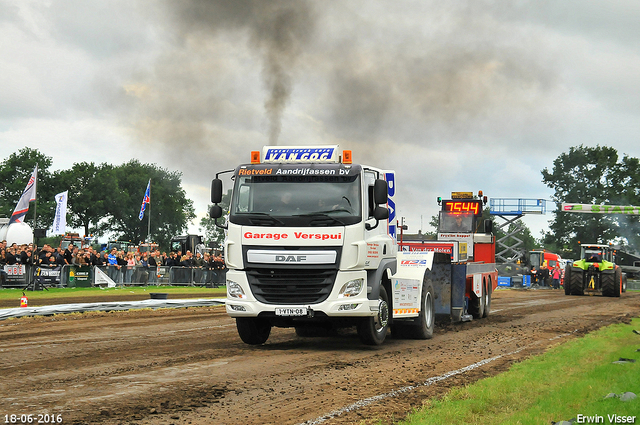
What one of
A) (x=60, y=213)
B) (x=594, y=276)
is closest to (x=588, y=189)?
(x=594, y=276)

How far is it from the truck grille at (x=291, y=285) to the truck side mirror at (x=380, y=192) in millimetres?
1342

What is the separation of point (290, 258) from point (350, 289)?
3.48 feet

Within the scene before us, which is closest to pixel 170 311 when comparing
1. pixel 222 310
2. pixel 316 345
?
pixel 222 310

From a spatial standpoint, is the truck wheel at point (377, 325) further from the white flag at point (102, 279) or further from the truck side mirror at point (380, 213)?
the white flag at point (102, 279)

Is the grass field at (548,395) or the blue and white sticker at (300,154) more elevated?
the blue and white sticker at (300,154)

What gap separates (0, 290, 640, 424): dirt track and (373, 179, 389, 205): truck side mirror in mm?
2462

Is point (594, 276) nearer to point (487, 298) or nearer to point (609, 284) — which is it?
point (609, 284)

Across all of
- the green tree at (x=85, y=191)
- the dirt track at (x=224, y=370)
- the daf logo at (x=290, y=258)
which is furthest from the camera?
the green tree at (x=85, y=191)

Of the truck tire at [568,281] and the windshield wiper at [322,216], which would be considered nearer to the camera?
the windshield wiper at [322,216]

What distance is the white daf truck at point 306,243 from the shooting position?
35.3ft

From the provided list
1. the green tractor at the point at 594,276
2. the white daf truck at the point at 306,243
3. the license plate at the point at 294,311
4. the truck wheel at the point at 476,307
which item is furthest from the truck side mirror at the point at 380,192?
the green tractor at the point at 594,276

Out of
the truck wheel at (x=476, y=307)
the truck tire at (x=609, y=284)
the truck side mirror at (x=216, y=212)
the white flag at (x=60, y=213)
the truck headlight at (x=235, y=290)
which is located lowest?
the truck wheel at (x=476, y=307)

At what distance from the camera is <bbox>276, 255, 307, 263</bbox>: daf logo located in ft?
35.1

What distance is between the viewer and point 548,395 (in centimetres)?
755
